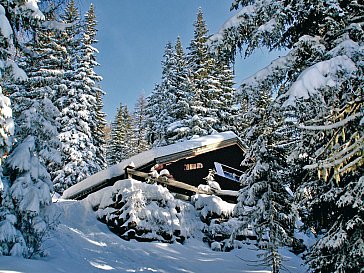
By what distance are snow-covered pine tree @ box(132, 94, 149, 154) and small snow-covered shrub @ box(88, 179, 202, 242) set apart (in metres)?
35.4

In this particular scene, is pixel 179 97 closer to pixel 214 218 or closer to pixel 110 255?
pixel 214 218

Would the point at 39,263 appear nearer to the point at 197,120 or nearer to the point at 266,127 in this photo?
the point at 266,127

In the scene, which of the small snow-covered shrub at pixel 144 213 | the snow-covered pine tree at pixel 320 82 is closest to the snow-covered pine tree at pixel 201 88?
the small snow-covered shrub at pixel 144 213

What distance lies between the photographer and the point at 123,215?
1361 centimetres

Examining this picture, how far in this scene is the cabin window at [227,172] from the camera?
21.3 meters

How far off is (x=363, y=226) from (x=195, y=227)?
30.1ft

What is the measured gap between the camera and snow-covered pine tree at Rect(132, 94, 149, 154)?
52081mm

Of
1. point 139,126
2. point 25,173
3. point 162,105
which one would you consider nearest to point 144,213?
point 25,173

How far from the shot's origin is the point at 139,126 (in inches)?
2265

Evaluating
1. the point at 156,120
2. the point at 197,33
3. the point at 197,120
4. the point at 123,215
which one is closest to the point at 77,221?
the point at 123,215

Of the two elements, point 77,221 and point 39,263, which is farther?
point 77,221

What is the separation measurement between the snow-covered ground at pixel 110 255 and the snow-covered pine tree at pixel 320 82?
500 cm

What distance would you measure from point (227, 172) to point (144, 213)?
32.3 ft

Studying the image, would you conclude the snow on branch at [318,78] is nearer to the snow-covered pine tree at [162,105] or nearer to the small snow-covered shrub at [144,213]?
the small snow-covered shrub at [144,213]
